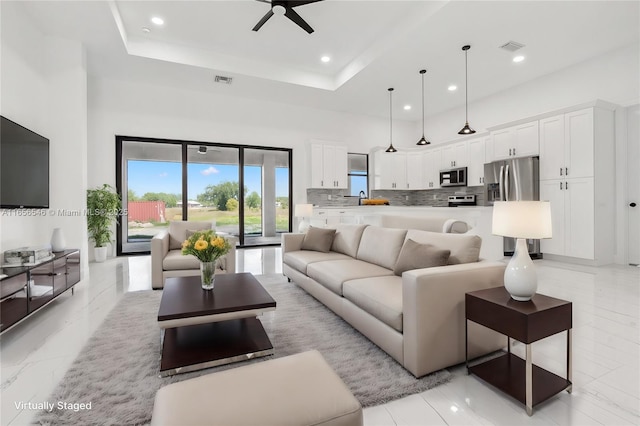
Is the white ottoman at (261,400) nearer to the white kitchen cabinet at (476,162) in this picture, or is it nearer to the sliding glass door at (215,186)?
the sliding glass door at (215,186)

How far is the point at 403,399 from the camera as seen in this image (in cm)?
163

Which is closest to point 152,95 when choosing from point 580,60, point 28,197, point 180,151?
point 180,151

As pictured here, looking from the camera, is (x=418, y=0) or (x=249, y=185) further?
(x=249, y=185)

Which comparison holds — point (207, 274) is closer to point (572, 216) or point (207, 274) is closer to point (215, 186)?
point (215, 186)

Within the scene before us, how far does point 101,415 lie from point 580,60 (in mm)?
7605

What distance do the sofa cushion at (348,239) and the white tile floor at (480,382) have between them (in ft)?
5.89

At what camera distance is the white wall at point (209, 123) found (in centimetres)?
581

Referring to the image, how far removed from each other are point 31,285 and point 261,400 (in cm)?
278

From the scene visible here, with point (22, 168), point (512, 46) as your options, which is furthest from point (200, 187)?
point (512, 46)

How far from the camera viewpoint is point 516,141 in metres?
5.85

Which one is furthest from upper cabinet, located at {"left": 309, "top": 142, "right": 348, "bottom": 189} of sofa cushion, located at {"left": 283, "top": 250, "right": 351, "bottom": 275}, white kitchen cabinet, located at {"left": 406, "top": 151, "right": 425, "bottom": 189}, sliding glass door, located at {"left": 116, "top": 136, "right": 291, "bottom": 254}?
sofa cushion, located at {"left": 283, "top": 250, "right": 351, "bottom": 275}

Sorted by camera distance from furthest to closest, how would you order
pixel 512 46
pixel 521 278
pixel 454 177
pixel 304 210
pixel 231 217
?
pixel 454 177 → pixel 231 217 → pixel 304 210 → pixel 512 46 → pixel 521 278

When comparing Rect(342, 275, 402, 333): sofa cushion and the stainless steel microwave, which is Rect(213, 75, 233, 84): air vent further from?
the stainless steel microwave

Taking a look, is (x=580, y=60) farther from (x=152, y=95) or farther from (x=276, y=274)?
(x=152, y=95)
